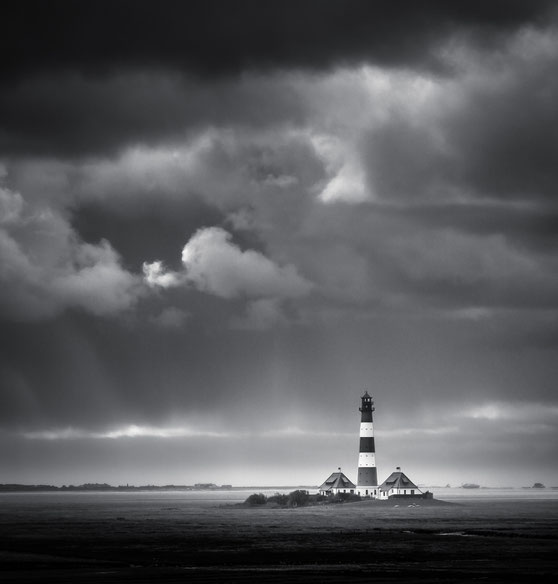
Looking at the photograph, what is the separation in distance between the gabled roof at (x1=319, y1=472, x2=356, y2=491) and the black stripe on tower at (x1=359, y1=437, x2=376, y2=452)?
12.0 metres

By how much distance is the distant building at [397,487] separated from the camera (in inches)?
6417

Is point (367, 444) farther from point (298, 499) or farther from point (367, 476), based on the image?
point (298, 499)

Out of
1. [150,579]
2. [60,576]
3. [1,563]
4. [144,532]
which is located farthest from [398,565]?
[144,532]

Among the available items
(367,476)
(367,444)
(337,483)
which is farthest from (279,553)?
(337,483)

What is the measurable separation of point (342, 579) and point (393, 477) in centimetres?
12056

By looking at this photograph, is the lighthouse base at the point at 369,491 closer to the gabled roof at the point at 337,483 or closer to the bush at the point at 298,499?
the gabled roof at the point at 337,483

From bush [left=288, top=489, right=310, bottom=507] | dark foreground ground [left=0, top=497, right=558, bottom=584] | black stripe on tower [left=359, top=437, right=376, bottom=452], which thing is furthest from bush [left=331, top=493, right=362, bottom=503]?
dark foreground ground [left=0, top=497, right=558, bottom=584]

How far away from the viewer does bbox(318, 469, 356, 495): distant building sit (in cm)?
16775

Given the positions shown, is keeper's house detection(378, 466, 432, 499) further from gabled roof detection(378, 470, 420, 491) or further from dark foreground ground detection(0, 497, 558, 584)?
dark foreground ground detection(0, 497, 558, 584)

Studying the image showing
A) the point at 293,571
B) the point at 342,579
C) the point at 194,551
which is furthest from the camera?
the point at 194,551

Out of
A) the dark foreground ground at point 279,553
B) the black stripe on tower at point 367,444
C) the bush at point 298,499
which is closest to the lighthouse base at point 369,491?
the black stripe on tower at point 367,444

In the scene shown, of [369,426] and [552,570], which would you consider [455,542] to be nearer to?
[552,570]

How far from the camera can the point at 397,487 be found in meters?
164

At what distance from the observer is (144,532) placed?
3494 inches
